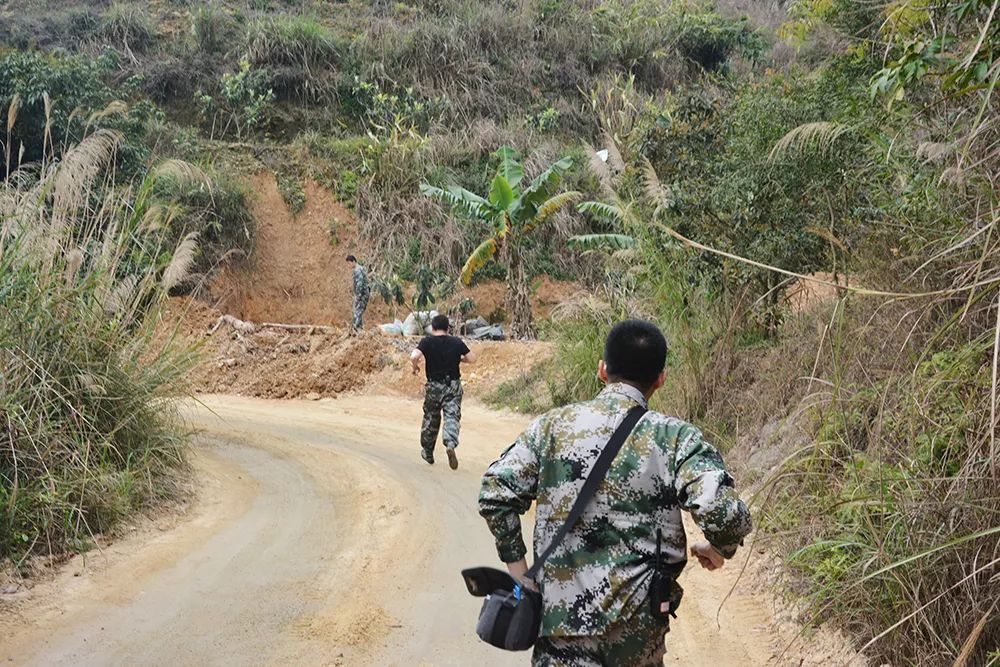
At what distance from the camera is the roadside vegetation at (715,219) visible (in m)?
4.89

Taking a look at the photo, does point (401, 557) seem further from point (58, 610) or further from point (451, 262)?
point (451, 262)

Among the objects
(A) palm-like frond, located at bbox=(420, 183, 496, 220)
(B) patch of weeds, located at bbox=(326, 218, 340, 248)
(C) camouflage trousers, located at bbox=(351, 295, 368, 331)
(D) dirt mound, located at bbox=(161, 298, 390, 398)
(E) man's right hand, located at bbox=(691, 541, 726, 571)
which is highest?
(E) man's right hand, located at bbox=(691, 541, 726, 571)

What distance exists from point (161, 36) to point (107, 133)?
29.3 m

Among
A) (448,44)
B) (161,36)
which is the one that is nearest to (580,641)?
(448,44)

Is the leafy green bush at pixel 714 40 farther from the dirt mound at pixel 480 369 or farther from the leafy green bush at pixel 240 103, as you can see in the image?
the dirt mound at pixel 480 369

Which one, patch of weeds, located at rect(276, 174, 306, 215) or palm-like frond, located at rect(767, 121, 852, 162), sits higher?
palm-like frond, located at rect(767, 121, 852, 162)

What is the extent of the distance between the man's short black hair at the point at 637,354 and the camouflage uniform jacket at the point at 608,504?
11 cm

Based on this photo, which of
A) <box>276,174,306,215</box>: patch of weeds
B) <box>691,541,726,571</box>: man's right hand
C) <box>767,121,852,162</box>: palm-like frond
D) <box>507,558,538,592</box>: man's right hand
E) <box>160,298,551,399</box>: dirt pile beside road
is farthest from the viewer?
<box>276,174,306,215</box>: patch of weeds

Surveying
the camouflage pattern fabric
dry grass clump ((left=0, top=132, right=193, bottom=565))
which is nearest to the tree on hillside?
the camouflage pattern fabric

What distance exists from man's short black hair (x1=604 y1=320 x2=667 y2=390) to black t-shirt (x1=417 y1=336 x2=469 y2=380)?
770cm

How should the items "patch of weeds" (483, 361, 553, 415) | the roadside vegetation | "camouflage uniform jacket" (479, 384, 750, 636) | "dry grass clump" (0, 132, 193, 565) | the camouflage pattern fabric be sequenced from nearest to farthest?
"camouflage uniform jacket" (479, 384, 750, 636) < the roadside vegetation < "dry grass clump" (0, 132, 193, 565) < "patch of weeds" (483, 361, 553, 415) < the camouflage pattern fabric

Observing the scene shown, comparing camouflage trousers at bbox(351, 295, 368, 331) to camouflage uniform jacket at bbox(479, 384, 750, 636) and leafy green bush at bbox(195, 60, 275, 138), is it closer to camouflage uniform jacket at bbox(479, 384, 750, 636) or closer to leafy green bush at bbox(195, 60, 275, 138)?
leafy green bush at bbox(195, 60, 275, 138)

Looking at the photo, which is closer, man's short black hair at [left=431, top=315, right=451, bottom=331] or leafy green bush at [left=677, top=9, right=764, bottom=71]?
man's short black hair at [left=431, top=315, right=451, bottom=331]

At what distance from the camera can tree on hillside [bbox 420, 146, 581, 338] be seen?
2133 cm
